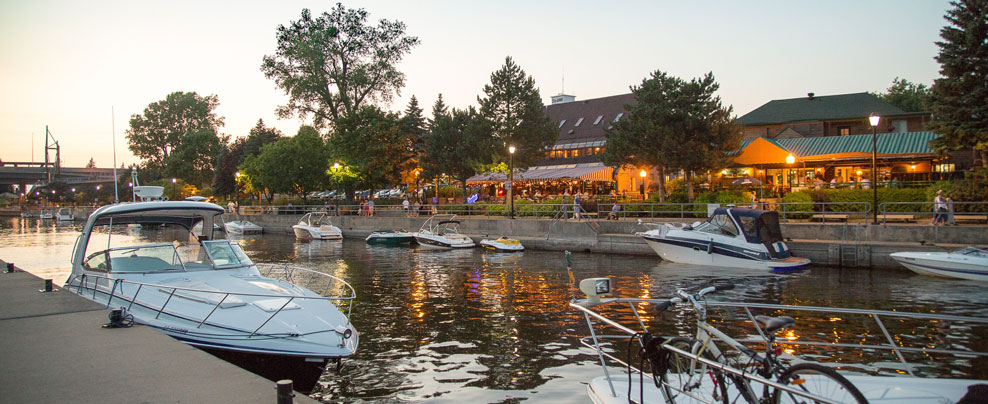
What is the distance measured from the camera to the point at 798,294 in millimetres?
18422

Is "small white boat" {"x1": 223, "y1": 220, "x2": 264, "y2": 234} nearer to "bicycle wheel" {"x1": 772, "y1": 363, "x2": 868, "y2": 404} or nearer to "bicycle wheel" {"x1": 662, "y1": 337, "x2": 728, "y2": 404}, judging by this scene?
"bicycle wheel" {"x1": 662, "y1": 337, "x2": 728, "y2": 404}

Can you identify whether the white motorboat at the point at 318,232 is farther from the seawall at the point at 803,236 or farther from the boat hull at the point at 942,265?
the boat hull at the point at 942,265

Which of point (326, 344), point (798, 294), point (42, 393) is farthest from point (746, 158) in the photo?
point (42, 393)

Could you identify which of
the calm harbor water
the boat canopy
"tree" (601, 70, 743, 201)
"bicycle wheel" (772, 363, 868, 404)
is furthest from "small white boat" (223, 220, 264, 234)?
"bicycle wheel" (772, 363, 868, 404)

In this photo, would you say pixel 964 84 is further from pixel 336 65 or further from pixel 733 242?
pixel 336 65

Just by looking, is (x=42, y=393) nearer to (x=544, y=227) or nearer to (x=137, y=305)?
(x=137, y=305)

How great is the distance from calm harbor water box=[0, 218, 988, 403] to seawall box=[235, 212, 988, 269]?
1031mm

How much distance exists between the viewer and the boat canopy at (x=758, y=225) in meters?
23.8

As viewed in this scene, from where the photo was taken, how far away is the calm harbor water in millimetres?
10188

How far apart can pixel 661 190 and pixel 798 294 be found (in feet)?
62.1

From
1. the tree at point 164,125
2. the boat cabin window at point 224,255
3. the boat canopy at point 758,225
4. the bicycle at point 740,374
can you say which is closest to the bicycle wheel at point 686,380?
the bicycle at point 740,374

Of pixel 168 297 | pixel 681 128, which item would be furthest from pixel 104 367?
pixel 681 128

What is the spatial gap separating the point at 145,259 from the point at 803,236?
25.2 meters

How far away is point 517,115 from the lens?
52.9m
